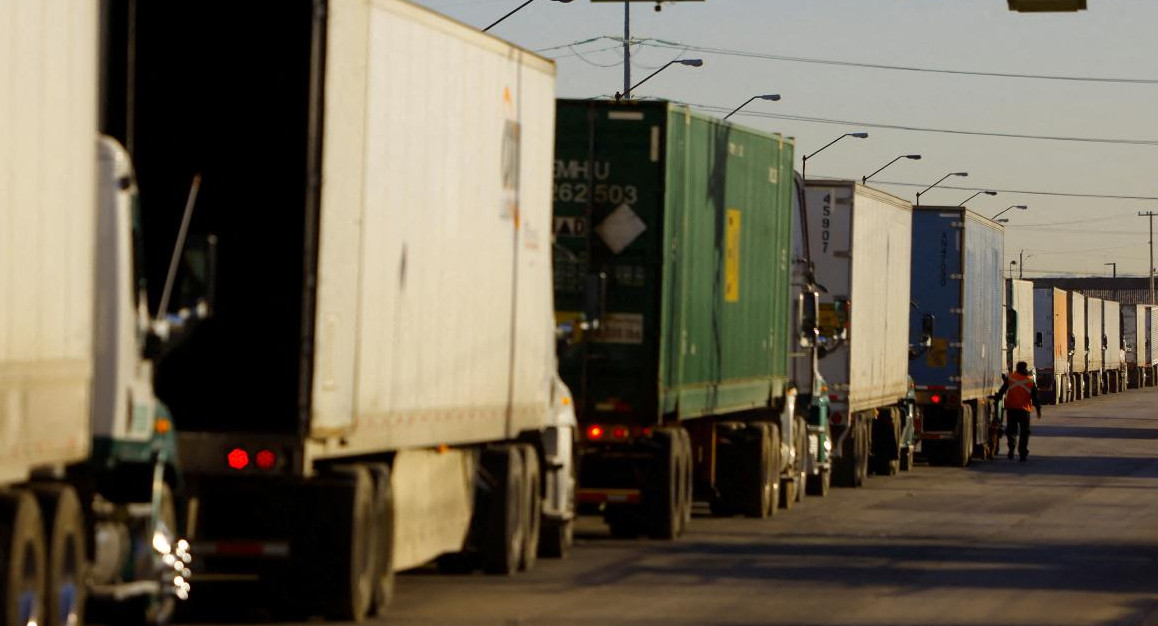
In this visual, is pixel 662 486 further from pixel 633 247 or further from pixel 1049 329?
pixel 1049 329

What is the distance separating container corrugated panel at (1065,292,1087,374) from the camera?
9044cm

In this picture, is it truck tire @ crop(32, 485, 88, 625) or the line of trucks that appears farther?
the line of trucks

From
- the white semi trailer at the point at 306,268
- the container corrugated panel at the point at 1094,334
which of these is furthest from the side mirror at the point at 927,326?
the container corrugated panel at the point at 1094,334

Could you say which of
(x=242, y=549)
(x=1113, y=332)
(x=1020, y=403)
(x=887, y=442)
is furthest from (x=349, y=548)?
(x=1113, y=332)

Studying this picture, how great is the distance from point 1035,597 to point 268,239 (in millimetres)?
7383

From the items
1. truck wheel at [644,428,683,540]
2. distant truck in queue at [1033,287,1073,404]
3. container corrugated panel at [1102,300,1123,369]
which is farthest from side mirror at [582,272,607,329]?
container corrugated panel at [1102,300,1123,369]

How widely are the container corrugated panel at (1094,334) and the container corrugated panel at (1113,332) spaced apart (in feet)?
3.67

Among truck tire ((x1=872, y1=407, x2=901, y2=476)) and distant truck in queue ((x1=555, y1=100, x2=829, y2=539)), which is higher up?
distant truck in queue ((x1=555, y1=100, x2=829, y2=539))

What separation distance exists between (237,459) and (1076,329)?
8115cm

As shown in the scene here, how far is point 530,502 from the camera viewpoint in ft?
65.9

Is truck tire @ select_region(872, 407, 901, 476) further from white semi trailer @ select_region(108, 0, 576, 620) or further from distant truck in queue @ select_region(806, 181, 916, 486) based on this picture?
white semi trailer @ select_region(108, 0, 576, 620)

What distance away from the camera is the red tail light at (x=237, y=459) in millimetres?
14445

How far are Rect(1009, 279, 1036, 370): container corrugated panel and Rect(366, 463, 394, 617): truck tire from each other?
45716 mm

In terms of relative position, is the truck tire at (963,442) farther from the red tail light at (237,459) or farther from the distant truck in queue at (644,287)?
the red tail light at (237,459)
